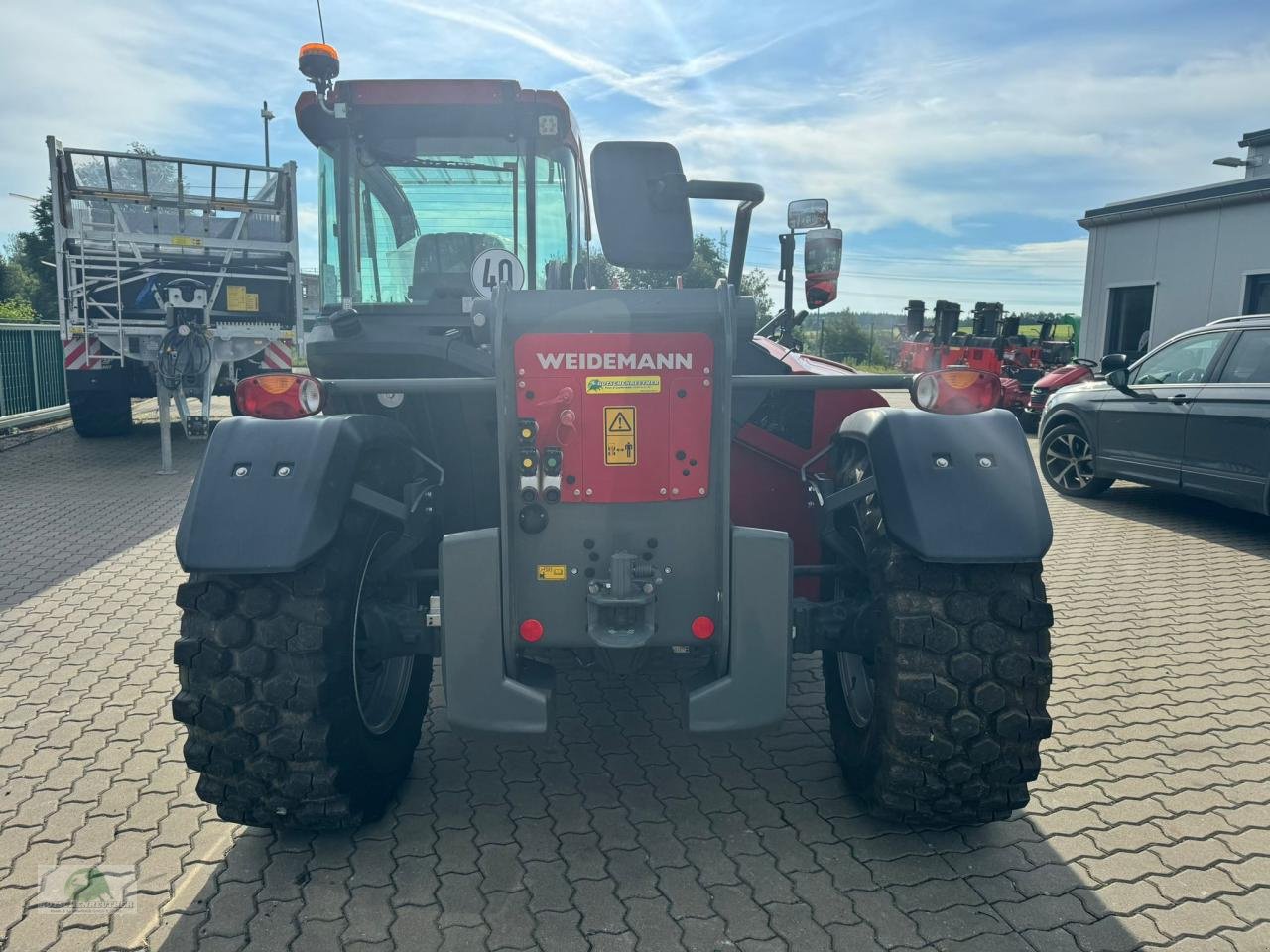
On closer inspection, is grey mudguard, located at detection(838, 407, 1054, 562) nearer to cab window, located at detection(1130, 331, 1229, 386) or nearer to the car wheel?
cab window, located at detection(1130, 331, 1229, 386)

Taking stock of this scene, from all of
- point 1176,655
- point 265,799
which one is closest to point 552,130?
point 265,799

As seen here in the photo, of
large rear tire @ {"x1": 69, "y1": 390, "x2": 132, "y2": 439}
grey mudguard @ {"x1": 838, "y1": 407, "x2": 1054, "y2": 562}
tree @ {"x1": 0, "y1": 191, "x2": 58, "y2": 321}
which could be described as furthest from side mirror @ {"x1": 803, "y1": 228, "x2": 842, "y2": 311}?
tree @ {"x1": 0, "y1": 191, "x2": 58, "y2": 321}

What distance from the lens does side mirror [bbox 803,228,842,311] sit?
11.5 ft

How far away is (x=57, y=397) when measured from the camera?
558 inches

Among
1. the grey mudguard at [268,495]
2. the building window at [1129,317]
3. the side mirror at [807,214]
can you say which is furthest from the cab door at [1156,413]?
the building window at [1129,317]

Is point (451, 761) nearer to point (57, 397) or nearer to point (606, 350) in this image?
point (606, 350)

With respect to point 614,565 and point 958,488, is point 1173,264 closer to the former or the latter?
point 958,488

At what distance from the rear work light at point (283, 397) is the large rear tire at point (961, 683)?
179 cm

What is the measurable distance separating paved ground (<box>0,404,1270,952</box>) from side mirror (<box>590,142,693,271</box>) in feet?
6.10

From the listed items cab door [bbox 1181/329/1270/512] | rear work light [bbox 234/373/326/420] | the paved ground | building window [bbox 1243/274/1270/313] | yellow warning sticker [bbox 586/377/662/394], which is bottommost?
the paved ground

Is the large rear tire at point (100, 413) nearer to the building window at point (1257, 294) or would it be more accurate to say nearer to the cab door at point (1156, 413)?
the cab door at point (1156, 413)

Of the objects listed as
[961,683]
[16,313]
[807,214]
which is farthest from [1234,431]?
[16,313]

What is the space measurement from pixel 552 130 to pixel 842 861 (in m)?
3.19

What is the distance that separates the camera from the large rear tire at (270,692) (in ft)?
8.86
